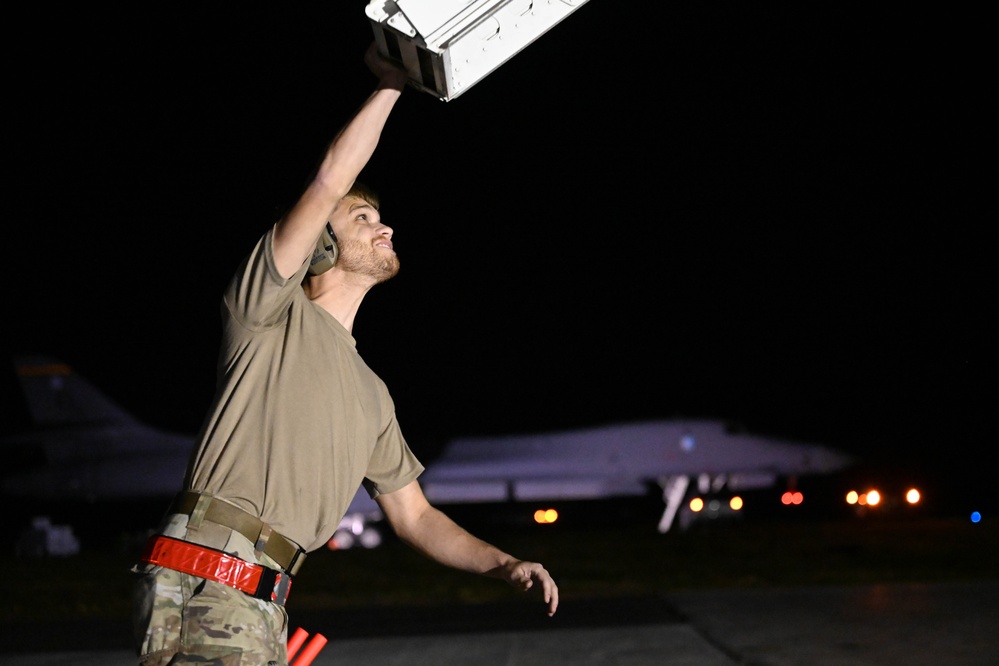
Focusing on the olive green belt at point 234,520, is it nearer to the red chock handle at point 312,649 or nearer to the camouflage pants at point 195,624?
the camouflage pants at point 195,624

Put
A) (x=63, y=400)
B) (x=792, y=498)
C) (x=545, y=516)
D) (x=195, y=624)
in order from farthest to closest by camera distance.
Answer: (x=63, y=400), (x=545, y=516), (x=792, y=498), (x=195, y=624)

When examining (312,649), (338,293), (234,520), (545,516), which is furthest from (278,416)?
(545,516)

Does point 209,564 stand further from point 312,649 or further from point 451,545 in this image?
point 451,545

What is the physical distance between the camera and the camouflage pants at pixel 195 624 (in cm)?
222

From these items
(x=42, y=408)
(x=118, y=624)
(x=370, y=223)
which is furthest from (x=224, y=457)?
(x=42, y=408)

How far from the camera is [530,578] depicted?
279cm

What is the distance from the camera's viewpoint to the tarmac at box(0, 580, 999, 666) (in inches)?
260

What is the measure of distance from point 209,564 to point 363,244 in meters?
1.07

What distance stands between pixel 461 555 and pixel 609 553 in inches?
525

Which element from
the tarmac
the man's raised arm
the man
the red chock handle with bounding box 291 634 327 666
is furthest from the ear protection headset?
the tarmac

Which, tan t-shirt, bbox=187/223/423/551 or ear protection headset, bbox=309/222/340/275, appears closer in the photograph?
tan t-shirt, bbox=187/223/423/551

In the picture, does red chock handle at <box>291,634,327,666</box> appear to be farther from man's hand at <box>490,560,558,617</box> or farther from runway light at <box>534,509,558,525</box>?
runway light at <box>534,509,558,525</box>

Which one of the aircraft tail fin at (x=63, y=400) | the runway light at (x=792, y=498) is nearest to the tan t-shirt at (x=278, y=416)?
the runway light at (x=792, y=498)

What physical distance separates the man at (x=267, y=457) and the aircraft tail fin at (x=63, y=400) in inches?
999
